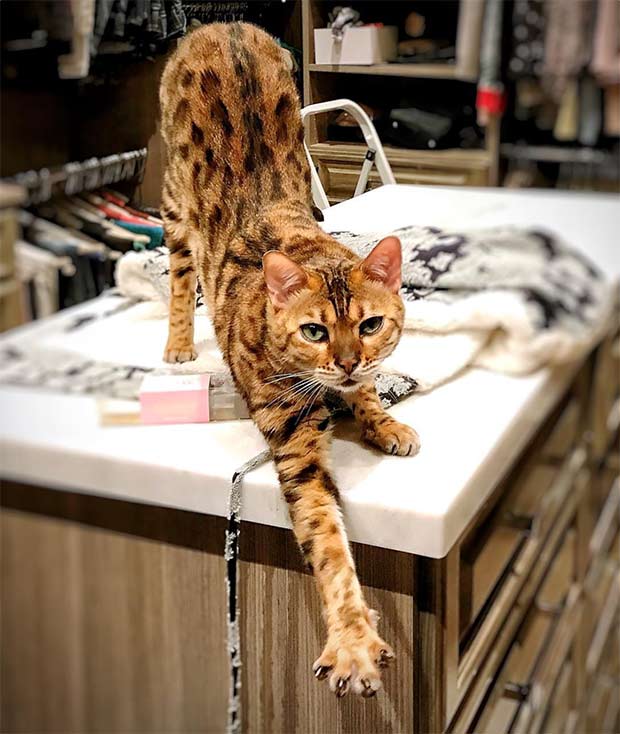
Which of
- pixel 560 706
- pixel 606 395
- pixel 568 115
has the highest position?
pixel 568 115

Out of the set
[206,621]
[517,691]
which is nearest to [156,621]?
[206,621]

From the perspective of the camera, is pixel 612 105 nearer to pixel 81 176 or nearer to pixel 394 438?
pixel 394 438

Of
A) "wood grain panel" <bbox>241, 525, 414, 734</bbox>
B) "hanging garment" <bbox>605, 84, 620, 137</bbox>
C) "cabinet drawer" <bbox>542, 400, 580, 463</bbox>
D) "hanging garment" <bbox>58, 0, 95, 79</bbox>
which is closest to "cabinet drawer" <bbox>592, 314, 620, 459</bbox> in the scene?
"cabinet drawer" <bbox>542, 400, 580, 463</bbox>

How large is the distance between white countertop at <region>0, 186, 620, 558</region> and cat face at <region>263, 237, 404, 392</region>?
0.07 meters

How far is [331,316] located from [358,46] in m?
0.23

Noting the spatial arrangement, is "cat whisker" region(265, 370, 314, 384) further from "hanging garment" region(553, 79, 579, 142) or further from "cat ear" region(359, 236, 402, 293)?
"hanging garment" region(553, 79, 579, 142)

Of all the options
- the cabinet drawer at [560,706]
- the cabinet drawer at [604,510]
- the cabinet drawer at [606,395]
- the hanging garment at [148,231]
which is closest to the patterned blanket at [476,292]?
the hanging garment at [148,231]

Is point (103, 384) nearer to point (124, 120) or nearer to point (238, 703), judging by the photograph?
point (124, 120)

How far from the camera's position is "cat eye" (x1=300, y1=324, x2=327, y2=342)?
0.78 metres

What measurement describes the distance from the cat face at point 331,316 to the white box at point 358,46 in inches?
6.1

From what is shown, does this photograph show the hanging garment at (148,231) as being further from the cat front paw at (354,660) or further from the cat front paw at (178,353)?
the cat front paw at (354,660)

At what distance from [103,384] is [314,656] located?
32 centimetres

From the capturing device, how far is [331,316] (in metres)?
0.78

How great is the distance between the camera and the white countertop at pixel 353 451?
0.79 m
